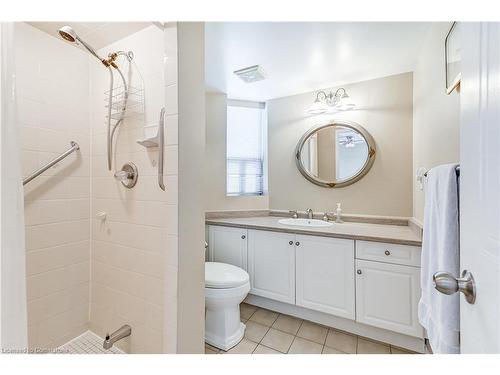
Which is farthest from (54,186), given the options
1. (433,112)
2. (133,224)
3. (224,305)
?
(433,112)

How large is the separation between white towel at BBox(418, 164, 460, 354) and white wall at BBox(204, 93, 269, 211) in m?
1.89

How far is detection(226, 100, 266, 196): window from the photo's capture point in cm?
268

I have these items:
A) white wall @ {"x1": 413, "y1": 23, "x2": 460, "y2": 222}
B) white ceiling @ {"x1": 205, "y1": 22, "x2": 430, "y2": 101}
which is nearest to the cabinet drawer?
white wall @ {"x1": 413, "y1": 23, "x2": 460, "y2": 222}

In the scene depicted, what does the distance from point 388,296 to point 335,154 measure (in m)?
1.35

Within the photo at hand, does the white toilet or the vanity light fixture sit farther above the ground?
the vanity light fixture

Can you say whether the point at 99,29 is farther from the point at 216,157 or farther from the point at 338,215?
the point at 338,215

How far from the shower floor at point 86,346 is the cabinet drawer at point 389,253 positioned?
5.68 feet

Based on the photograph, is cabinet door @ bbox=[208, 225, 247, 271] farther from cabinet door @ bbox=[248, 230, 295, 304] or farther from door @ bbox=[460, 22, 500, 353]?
door @ bbox=[460, 22, 500, 353]

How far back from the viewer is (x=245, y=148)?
9.01 feet

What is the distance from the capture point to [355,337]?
177 centimetres

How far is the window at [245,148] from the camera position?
2.68 metres

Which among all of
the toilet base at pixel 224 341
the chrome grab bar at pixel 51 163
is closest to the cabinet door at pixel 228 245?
the toilet base at pixel 224 341
